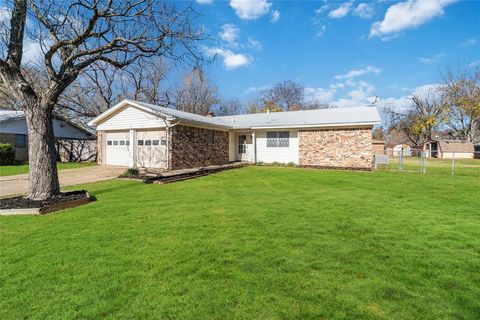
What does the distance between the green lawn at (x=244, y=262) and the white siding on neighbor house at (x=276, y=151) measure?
1120 cm

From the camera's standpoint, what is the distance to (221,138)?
1808cm

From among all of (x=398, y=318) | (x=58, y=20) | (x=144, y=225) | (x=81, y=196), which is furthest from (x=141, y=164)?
(x=398, y=318)

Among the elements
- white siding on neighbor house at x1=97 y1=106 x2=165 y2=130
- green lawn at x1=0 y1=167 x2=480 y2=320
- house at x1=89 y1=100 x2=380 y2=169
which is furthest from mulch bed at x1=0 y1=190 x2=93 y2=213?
white siding on neighbor house at x1=97 y1=106 x2=165 y2=130

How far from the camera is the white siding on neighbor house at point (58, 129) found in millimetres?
19750

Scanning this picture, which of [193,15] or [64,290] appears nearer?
[64,290]

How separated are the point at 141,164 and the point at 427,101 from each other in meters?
45.6

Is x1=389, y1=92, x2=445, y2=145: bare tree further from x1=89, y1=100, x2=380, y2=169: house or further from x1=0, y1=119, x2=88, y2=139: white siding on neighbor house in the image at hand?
x1=0, y1=119, x2=88, y2=139: white siding on neighbor house

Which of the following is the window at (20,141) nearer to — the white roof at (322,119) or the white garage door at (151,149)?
the white garage door at (151,149)

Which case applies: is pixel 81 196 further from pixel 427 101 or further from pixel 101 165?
pixel 427 101

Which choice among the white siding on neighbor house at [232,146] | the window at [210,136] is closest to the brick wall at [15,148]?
the window at [210,136]

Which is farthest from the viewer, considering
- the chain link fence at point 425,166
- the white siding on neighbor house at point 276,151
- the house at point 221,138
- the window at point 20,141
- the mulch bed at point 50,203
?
the window at point 20,141

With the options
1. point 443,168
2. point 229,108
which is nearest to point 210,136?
point 443,168

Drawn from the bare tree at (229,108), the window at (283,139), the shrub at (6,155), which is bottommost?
the shrub at (6,155)

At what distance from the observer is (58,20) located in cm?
679
